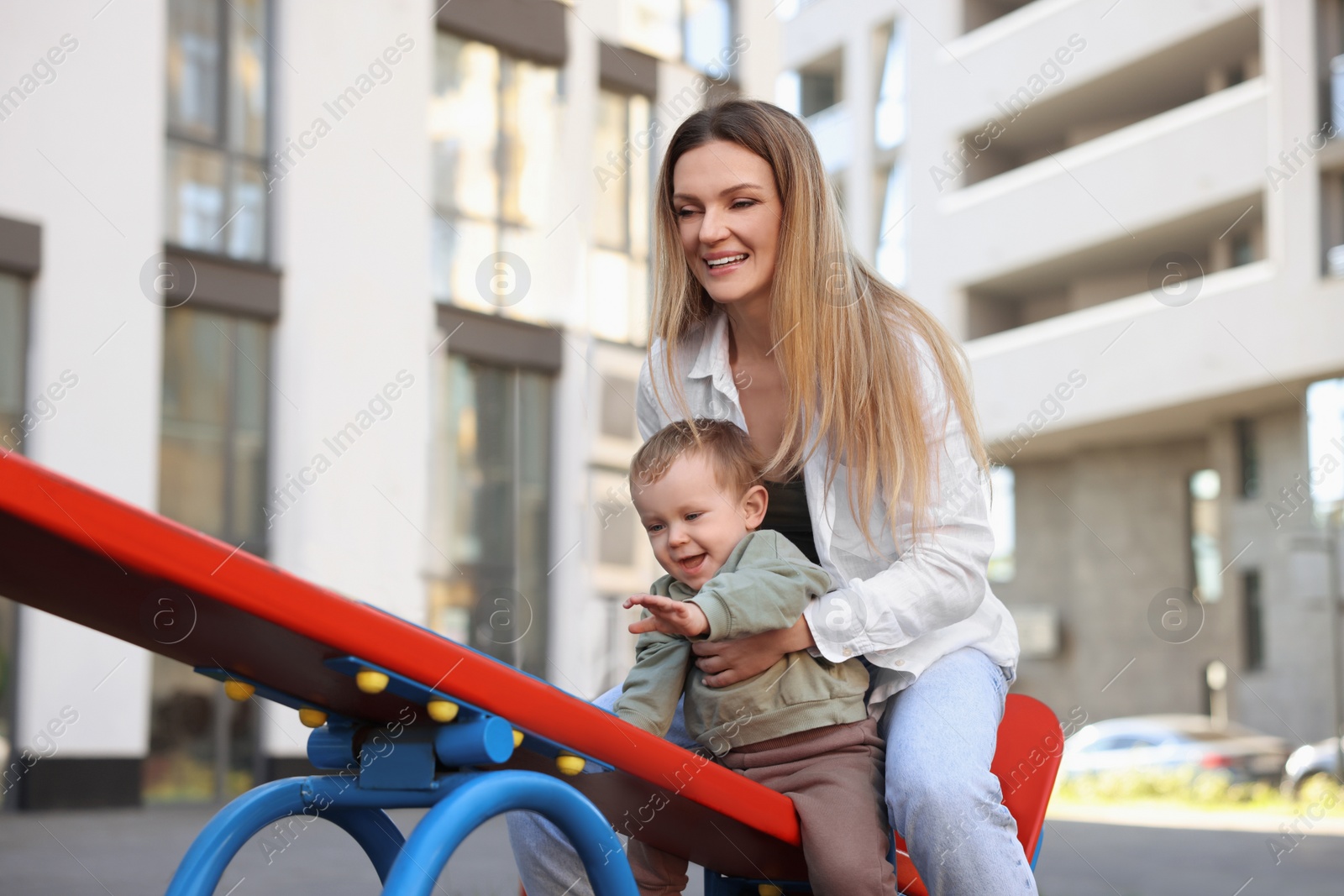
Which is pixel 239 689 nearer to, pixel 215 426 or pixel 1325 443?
pixel 215 426

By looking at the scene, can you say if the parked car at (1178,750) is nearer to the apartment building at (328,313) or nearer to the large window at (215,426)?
the apartment building at (328,313)

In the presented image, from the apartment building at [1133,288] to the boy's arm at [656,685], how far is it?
15596 mm

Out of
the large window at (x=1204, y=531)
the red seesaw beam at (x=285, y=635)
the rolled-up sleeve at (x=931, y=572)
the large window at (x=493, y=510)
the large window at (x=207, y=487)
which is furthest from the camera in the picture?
the large window at (x=1204, y=531)

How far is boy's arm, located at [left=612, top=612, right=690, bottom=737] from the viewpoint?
2.14m

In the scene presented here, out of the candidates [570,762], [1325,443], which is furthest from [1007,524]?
[570,762]

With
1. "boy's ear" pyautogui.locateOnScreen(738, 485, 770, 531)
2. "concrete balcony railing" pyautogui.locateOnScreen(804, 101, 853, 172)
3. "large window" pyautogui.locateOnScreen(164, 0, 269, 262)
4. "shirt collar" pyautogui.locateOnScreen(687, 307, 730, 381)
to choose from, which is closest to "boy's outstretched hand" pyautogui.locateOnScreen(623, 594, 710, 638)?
"boy's ear" pyautogui.locateOnScreen(738, 485, 770, 531)

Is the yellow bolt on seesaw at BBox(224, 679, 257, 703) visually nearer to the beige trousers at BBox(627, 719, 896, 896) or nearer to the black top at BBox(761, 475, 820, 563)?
the beige trousers at BBox(627, 719, 896, 896)

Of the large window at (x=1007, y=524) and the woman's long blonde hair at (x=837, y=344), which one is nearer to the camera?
the woman's long blonde hair at (x=837, y=344)

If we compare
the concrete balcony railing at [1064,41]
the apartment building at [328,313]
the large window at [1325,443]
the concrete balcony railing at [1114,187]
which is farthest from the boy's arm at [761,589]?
the concrete balcony railing at [1064,41]

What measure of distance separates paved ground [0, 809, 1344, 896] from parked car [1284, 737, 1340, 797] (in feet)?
14.5

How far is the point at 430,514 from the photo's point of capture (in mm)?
11266

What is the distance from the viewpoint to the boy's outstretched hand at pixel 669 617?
6.08 ft

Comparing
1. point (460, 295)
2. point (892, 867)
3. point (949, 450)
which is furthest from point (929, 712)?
point (460, 295)

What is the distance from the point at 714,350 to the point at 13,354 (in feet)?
25.5
